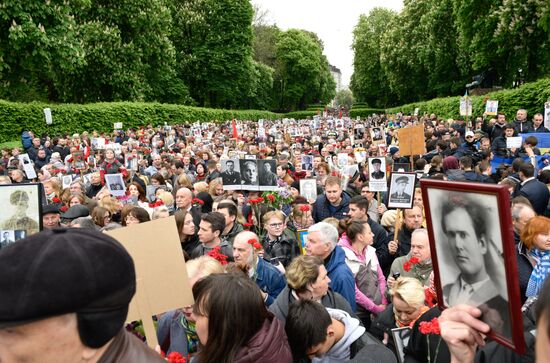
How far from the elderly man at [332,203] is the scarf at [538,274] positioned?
12.7ft

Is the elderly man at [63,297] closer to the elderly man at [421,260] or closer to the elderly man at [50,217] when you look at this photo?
the elderly man at [421,260]

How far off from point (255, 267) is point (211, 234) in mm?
1102

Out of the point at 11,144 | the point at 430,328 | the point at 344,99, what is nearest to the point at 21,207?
the point at 430,328

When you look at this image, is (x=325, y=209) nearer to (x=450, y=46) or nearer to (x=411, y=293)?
(x=411, y=293)

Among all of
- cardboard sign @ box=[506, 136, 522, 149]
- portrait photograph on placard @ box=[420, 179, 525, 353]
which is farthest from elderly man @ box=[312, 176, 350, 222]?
portrait photograph on placard @ box=[420, 179, 525, 353]

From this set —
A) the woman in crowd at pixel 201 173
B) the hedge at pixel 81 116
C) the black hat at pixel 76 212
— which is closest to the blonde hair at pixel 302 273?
the black hat at pixel 76 212

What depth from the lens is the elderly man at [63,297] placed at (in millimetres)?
1464

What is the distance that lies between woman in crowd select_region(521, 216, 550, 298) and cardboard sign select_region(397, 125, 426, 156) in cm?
640

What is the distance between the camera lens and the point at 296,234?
7.04m

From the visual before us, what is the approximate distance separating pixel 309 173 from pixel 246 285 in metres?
8.40

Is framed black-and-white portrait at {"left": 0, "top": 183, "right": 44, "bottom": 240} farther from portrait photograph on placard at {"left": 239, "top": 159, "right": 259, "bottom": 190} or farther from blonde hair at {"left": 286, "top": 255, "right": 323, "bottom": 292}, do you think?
portrait photograph on placard at {"left": 239, "top": 159, "right": 259, "bottom": 190}

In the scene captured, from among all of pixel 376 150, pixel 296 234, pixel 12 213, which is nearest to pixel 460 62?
pixel 376 150

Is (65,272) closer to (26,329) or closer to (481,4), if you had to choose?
(26,329)

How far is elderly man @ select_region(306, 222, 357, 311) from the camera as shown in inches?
191
